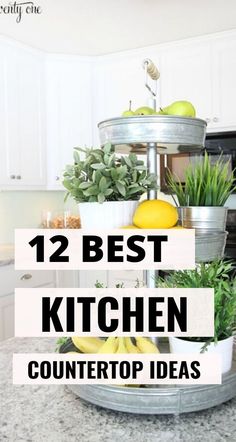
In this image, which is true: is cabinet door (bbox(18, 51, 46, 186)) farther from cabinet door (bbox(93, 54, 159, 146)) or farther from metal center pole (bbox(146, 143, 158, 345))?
metal center pole (bbox(146, 143, 158, 345))

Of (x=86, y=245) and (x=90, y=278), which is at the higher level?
(x=86, y=245)

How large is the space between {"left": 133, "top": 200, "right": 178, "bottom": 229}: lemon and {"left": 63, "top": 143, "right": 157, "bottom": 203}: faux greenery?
0.14 ft

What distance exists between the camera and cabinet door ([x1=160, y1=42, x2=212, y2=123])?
3062mm

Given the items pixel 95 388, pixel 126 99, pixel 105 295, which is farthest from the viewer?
pixel 126 99

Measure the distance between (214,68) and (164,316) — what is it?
2581 mm

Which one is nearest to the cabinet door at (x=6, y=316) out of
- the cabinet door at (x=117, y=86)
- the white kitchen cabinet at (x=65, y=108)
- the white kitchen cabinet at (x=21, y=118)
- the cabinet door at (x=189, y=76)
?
the white kitchen cabinet at (x=21, y=118)

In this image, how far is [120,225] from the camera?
90cm

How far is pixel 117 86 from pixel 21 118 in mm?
817

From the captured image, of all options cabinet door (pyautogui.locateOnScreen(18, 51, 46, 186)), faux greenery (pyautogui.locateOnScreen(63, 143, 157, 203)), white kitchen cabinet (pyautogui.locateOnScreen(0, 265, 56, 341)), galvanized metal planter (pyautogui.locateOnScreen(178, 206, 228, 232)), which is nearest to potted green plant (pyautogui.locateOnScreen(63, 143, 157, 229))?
faux greenery (pyautogui.locateOnScreen(63, 143, 157, 203))

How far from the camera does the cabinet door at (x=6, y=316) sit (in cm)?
273

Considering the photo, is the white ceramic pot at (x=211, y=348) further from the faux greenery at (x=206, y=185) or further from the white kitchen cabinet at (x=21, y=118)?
the white kitchen cabinet at (x=21, y=118)

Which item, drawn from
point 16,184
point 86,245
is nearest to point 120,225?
point 86,245

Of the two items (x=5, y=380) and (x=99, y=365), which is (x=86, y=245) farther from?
(x=5, y=380)

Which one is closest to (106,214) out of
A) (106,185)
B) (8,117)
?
(106,185)
